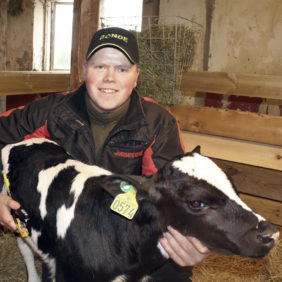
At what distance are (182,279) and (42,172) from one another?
1.20 meters

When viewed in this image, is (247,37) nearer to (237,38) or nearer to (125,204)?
(237,38)

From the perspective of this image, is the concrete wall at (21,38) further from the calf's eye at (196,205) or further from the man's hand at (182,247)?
the calf's eye at (196,205)

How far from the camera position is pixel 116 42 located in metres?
2.50

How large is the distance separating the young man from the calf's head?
79 centimetres

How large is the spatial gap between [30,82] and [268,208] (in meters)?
2.77

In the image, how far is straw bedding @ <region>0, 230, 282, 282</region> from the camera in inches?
124

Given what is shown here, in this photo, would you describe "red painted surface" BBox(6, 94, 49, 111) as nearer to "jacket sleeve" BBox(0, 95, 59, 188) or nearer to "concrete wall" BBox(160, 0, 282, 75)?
"concrete wall" BBox(160, 0, 282, 75)

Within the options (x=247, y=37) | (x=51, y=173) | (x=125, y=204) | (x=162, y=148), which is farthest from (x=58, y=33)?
(x=125, y=204)

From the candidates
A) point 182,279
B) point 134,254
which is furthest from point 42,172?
point 182,279

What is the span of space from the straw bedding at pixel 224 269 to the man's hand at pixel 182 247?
4.37ft

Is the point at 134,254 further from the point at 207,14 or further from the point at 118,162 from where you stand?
the point at 207,14

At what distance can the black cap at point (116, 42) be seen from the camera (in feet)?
8.20

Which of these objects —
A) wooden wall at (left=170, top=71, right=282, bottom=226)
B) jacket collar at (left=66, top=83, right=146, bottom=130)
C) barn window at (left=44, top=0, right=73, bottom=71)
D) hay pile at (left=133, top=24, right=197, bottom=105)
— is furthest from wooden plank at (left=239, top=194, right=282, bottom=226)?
barn window at (left=44, top=0, right=73, bottom=71)

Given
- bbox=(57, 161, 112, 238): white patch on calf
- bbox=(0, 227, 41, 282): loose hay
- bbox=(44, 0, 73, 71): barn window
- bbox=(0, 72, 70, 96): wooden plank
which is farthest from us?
bbox=(44, 0, 73, 71): barn window
